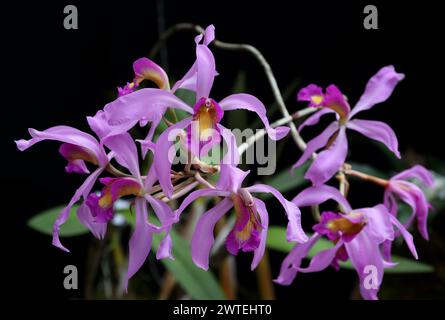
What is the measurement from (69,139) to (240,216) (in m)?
0.24

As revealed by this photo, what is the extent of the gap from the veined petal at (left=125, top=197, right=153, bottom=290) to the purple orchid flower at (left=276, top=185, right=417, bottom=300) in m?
0.22

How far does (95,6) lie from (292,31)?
552 millimetres

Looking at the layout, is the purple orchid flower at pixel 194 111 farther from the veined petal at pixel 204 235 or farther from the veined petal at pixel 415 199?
the veined petal at pixel 415 199

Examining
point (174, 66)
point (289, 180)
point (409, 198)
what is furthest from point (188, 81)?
point (174, 66)

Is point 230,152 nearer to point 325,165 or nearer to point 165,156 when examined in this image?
point 165,156

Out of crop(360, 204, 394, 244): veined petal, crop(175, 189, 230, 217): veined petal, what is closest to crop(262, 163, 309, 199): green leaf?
crop(360, 204, 394, 244): veined petal

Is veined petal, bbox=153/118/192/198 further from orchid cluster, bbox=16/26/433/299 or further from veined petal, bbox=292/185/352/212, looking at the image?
veined petal, bbox=292/185/352/212

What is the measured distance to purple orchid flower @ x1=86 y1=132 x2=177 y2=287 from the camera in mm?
725

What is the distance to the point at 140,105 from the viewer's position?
26.7 inches

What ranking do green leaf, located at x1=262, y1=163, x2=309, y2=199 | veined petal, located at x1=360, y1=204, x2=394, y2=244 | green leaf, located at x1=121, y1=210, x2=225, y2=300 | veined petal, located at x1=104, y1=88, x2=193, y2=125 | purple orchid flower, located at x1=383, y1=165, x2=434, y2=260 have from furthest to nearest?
green leaf, located at x1=262, y1=163, x2=309, y2=199
green leaf, located at x1=121, y1=210, x2=225, y2=300
purple orchid flower, located at x1=383, y1=165, x2=434, y2=260
veined petal, located at x1=360, y1=204, x2=394, y2=244
veined petal, located at x1=104, y1=88, x2=193, y2=125

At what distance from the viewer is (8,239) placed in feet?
5.18

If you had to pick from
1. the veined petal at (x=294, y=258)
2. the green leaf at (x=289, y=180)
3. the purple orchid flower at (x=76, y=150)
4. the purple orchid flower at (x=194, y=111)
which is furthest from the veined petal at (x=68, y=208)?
the green leaf at (x=289, y=180)

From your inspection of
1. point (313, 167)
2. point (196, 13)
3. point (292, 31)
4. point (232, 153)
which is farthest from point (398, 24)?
point (232, 153)

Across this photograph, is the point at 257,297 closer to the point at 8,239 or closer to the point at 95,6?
the point at 8,239
